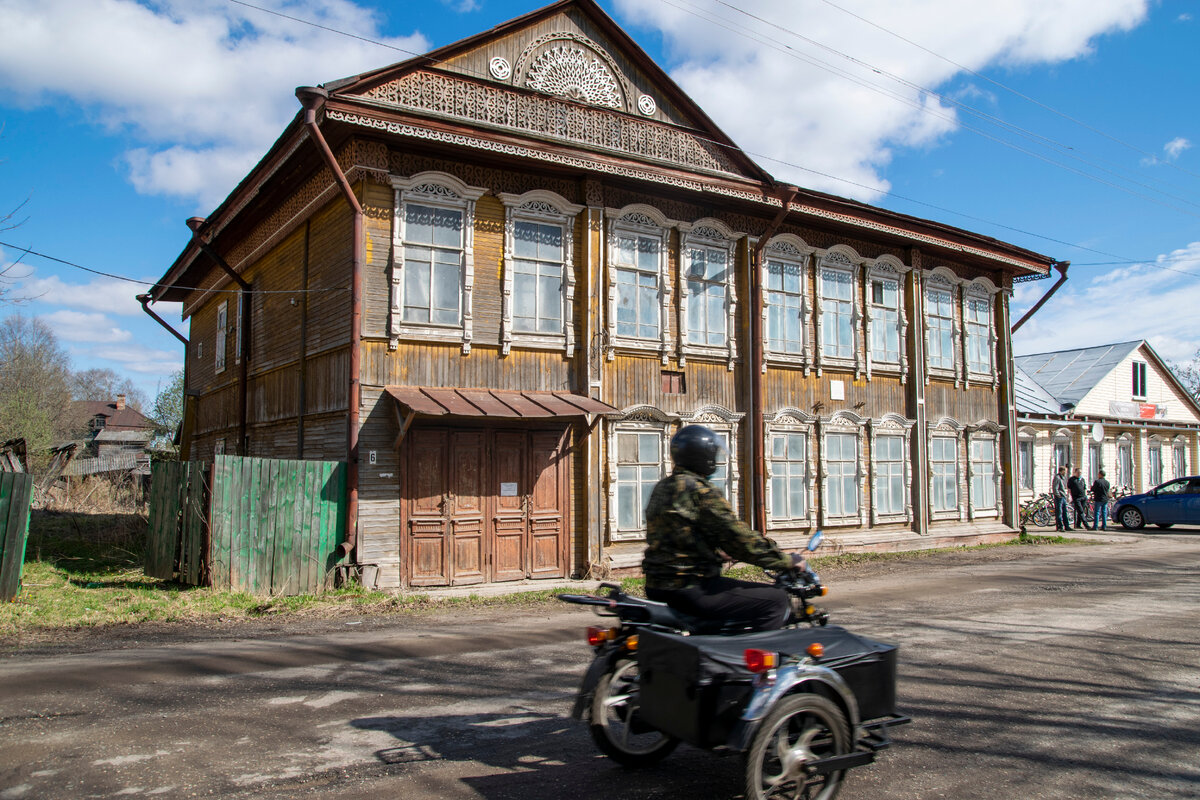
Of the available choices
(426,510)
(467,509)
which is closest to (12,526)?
(426,510)

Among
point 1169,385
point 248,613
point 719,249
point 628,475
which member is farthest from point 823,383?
point 1169,385

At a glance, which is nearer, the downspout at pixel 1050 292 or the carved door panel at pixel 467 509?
the carved door panel at pixel 467 509

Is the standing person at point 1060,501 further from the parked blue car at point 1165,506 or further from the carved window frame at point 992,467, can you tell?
the carved window frame at point 992,467

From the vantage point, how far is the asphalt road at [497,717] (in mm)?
4320

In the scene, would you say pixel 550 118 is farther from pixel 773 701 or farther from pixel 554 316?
pixel 773 701

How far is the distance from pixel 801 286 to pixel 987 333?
6.97 m

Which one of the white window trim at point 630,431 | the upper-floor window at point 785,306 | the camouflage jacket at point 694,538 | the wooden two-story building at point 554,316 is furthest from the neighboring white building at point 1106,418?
the camouflage jacket at point 694,538

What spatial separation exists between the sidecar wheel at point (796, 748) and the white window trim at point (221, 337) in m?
18.5

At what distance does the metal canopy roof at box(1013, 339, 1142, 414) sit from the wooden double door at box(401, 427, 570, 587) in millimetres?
21597

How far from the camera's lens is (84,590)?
1083cm

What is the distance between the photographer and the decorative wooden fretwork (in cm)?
1225

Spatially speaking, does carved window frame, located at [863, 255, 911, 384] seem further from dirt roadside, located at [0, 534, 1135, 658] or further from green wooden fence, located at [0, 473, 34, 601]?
green wooden fence, located at [0, 473, 34, 601]

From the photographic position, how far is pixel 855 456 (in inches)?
684

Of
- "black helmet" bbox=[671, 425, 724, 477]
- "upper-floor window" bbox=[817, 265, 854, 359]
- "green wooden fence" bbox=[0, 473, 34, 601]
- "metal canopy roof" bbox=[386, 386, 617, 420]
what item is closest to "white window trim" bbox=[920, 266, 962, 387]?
"upper-floor window" bbox=[817, 265, 854, 359]
